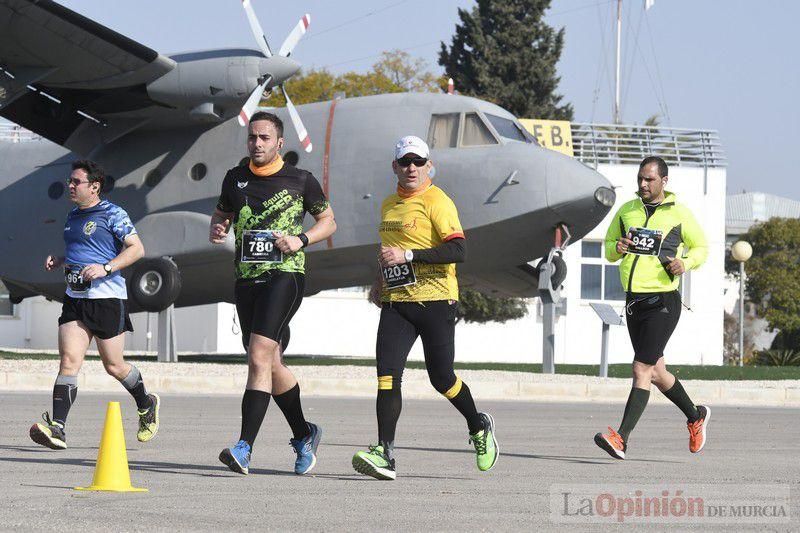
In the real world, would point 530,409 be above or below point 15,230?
below

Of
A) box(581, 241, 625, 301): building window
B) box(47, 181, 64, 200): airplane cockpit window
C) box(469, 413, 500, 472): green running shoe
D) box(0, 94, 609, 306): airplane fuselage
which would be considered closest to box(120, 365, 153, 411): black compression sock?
box(469, 413, 500, 472): green running shoe

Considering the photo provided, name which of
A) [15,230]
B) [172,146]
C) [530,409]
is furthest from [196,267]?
[530,409]

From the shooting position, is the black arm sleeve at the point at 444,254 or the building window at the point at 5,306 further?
the building window at the point at 5,306

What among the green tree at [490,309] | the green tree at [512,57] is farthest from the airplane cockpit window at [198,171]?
the green tree at [512,57]

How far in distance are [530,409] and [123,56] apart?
8361 mm

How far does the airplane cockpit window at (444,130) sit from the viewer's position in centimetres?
2038

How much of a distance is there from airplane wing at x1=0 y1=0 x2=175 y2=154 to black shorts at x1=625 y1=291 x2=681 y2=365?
1174 cm

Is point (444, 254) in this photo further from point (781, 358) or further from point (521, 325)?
point (521, 325)

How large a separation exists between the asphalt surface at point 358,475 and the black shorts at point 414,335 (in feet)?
2.21

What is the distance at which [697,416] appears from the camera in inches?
383

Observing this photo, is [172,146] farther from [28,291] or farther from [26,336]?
[26,336]

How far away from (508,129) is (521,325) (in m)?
27.8

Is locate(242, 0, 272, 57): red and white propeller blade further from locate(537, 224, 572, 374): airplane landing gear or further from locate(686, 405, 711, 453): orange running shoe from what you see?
locate(686, 405, 711, 453): orange running shoe

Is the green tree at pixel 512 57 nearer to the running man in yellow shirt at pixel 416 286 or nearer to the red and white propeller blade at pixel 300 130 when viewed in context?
the red and white propeller blade at pixel 300 130
